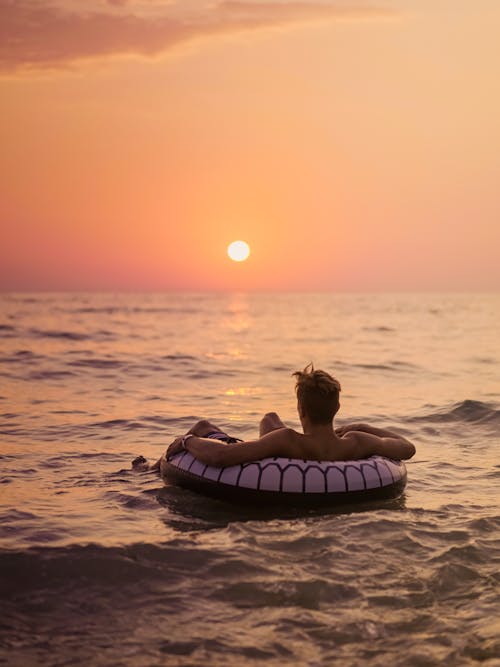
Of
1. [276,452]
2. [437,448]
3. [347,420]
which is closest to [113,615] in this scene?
[276,452]

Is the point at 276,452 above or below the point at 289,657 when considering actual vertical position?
above

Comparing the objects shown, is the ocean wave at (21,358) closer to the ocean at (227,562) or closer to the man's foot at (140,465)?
the ocean at (227,562)

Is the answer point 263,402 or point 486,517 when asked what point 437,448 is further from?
point 263,402

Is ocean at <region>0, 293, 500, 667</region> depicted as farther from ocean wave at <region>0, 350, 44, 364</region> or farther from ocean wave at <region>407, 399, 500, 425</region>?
ocean wave at <region>0, 350, 44, 364</region>

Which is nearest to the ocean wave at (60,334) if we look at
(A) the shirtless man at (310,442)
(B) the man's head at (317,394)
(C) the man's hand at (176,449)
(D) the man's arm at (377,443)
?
(C) the man's hand at (176,449)

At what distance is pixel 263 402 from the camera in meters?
15.1

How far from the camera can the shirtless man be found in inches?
260

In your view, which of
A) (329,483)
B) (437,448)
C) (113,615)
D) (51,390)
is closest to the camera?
(113,615)

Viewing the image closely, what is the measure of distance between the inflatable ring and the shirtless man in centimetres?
10

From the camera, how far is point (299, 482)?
6.55 m

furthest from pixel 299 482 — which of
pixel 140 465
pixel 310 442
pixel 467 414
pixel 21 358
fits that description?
pixel 21 358

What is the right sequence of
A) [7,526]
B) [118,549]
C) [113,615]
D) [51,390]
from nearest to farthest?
[113,615] < [118,549] < [7,526] < [51,390]

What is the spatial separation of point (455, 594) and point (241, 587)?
1357 mm

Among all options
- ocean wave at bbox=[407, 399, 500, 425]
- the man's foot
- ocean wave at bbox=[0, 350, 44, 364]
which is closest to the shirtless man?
the man's foot
